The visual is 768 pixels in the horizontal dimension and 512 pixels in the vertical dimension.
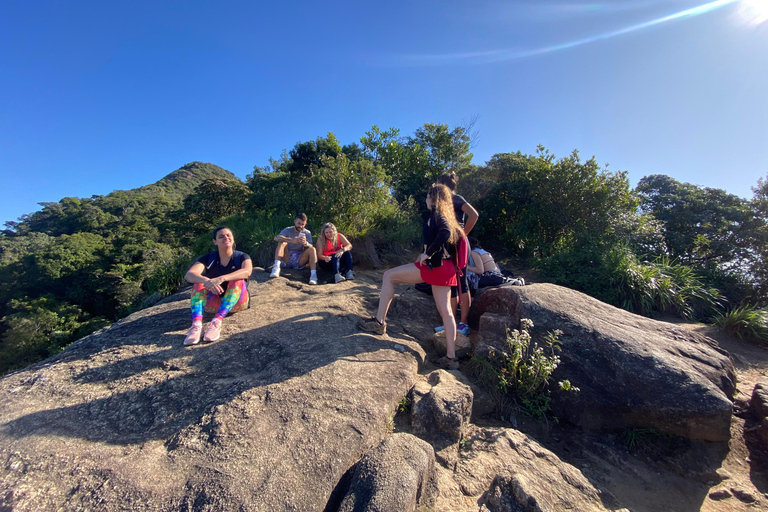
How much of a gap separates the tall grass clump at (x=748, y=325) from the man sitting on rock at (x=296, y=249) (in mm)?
6555

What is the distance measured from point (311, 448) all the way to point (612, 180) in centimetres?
849

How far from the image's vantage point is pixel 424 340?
385cm

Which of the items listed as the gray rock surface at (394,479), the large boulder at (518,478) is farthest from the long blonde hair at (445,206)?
the gray rock surface at (394,479)

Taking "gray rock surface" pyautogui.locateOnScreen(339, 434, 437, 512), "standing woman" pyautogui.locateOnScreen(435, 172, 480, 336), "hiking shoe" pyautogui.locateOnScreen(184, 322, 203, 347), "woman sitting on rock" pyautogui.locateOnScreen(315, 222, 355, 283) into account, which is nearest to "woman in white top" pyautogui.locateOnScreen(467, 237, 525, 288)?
"standing woman" pyautogui.locateOnScreen(435, 172, 480, 336)

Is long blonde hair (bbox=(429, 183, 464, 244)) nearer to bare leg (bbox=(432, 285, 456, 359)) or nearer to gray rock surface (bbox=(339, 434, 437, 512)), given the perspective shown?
bare leg (bbox=(432, 285, 456, 359))

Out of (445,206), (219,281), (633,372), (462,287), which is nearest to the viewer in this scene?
(633,372)

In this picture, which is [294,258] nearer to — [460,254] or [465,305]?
[465,305]

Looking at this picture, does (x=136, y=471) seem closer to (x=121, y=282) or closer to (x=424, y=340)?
(x=424, y=340)

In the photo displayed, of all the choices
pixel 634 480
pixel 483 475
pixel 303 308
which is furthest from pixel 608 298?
pixel 303 308

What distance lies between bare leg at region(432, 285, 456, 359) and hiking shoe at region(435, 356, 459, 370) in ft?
0.12

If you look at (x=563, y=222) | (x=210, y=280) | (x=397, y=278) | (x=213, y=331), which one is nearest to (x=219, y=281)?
(x=210, y=280)

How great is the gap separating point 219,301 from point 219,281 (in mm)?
329

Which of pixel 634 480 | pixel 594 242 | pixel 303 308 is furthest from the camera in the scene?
pixel 594 242

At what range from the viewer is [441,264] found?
3268mm
